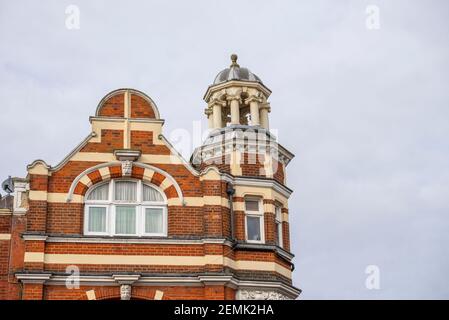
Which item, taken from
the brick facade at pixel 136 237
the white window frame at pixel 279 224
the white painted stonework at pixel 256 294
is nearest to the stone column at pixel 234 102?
the brick facade at pixel 136 237

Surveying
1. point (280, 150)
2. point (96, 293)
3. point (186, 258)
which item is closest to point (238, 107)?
point (280, 150)

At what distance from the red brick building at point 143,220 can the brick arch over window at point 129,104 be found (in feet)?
0.10

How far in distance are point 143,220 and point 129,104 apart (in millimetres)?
3544

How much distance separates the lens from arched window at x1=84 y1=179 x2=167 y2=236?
2245cm

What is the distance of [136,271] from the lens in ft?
71.6

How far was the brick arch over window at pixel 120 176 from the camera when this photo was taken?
22.6 metres

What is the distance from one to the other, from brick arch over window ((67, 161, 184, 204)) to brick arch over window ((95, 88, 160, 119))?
1.58m

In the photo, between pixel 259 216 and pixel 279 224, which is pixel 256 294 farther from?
pixel 279 224

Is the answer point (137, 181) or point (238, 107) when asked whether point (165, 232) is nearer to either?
point (137, 181)

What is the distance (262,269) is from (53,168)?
659 cm

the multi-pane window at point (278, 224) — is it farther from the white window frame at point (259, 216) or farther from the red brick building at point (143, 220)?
the white window frame at point (259, 216)

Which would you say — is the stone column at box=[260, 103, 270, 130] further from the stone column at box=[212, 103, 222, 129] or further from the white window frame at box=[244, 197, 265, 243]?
the white window frame at box=[244, 197, 265, 243]

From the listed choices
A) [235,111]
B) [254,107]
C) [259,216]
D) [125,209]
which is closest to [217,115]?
[235,111]

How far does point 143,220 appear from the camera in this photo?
74.3ft
